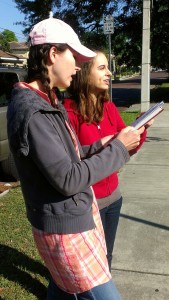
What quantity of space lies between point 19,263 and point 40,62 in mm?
2313

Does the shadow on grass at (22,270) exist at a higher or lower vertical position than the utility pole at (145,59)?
lower

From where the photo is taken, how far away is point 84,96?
2428 millimetres

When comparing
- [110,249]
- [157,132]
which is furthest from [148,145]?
[110,249]

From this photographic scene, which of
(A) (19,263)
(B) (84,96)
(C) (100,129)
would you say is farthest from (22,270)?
(B) (84,96)

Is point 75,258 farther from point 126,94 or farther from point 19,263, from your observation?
point 126,94

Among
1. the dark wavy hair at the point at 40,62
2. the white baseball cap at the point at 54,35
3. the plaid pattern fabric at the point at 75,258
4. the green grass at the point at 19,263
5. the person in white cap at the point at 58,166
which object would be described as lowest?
the green grass at the point at 19,263

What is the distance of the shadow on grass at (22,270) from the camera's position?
3.03 m

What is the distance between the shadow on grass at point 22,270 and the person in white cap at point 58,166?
4.81 ft

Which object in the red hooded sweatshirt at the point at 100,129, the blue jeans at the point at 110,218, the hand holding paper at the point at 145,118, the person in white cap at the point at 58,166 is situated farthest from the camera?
the blue jeans at the point at 110,218

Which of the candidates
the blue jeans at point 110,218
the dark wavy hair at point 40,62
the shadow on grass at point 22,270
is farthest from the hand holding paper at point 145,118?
the shadow on grass at point 22,270

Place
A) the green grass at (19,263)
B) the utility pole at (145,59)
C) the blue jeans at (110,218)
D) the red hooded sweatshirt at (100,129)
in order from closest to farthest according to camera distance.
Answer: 1. the red hooded sweatshirt at (100,129)
2. the blue jeans at (110,218)
3. the green grass at (19,263)
4. the utility pole at (145,59)

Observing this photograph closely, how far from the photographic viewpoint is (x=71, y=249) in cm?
155

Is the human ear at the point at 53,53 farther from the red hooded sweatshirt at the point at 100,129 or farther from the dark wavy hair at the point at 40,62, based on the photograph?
the red hooded sweatshirt at the point at 100,129

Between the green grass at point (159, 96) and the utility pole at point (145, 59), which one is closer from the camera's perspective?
the utility pole at point (145, 59)
